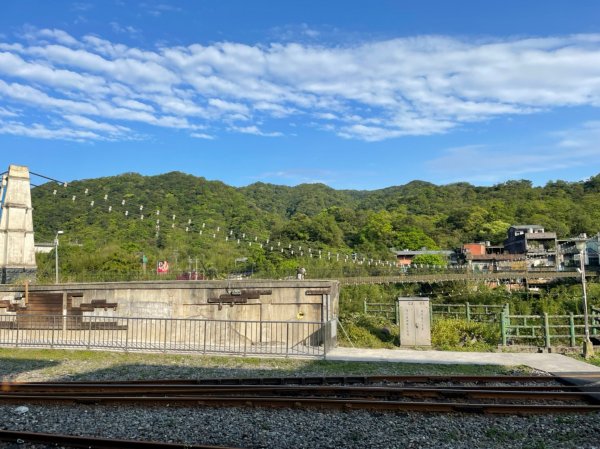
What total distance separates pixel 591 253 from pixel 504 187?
92.6 meters

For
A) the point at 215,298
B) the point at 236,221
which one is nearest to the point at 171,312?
the point at 215,298

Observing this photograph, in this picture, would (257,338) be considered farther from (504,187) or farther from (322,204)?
(504,187)

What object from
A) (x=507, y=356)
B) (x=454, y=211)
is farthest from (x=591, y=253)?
(x=507, y=356)

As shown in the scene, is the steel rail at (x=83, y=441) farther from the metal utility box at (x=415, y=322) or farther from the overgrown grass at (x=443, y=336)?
the metal utility box at (x=415, y=322)

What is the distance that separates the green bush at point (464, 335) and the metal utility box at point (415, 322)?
24.0 inches

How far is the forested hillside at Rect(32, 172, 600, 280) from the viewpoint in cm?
Answer: 4234

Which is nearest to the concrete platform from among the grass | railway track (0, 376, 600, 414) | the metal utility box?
the grass

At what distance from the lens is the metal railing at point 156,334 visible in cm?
1697

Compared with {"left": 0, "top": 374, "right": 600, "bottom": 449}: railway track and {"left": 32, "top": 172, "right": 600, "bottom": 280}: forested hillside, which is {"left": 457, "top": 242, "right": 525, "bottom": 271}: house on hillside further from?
{"left": 0, "top": 374, "right": 600, "bottom": 449}: railway track

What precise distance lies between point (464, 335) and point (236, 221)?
44.7 meters

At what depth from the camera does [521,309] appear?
4284cm

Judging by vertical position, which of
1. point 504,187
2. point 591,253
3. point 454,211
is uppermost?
point 504,187

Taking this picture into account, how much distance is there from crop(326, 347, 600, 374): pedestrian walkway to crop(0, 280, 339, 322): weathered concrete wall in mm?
3126

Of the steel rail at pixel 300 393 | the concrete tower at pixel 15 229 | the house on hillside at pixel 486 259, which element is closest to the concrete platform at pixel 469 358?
the steel rail at pixel 300 393
